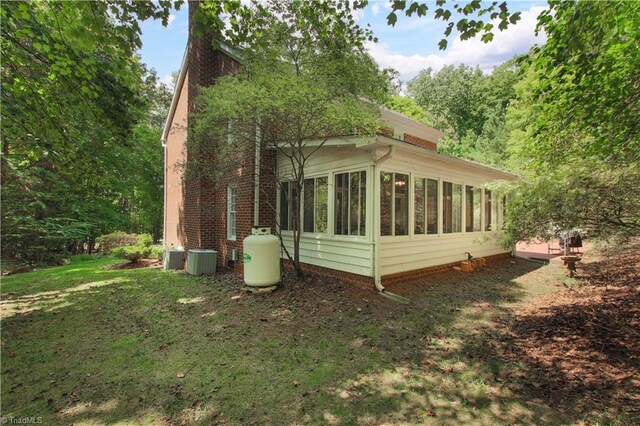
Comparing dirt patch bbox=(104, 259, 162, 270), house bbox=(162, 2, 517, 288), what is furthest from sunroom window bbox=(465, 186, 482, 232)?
dirt patch bbox=(104, 259, 162, 270)

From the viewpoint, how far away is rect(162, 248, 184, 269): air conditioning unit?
10822mm

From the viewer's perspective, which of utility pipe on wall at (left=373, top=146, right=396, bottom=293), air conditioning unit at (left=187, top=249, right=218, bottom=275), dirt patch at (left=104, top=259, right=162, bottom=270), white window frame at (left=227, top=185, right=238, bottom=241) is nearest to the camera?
utility pipe on wall at (left=373, top=146, right=396, bottom=293)

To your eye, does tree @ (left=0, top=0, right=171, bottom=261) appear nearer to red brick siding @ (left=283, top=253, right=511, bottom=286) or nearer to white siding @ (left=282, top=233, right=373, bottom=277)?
white siding @ (left=282, top=233, right=373, bottom=277)


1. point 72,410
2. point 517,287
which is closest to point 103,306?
point 72,410

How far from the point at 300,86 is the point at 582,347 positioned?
605cm

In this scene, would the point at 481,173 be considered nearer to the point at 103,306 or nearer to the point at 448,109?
the point at 103,306

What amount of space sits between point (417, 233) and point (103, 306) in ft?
24.6

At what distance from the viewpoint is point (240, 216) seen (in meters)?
9.54

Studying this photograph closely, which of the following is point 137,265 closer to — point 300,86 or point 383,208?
point 383,208

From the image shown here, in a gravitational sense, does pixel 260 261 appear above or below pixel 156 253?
above

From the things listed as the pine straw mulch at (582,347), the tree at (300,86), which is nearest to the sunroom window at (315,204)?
the tree at (300,86)

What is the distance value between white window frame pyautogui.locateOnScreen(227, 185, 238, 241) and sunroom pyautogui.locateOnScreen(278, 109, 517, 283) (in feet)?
5.76

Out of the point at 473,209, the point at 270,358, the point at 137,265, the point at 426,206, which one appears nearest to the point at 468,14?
the point at 426,206

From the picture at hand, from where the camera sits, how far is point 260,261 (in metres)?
7.12
